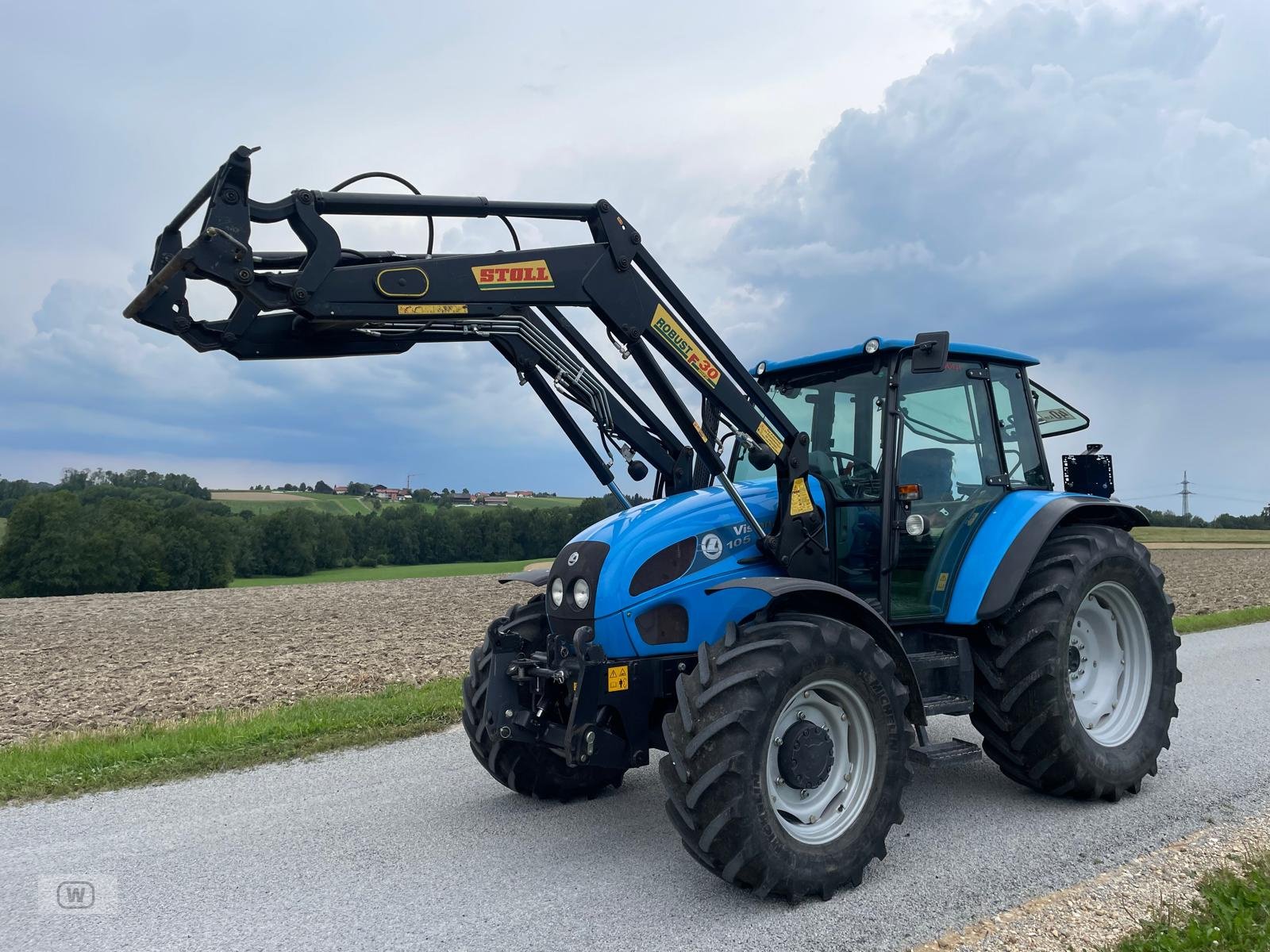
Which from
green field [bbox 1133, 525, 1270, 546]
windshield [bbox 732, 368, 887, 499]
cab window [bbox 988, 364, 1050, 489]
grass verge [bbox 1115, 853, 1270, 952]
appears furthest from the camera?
green field [bbox 1133, 525, 1270, 546]

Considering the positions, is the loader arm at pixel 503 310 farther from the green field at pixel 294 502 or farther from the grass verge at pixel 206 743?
the green field at pixel 294 502

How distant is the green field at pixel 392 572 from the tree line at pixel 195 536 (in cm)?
102

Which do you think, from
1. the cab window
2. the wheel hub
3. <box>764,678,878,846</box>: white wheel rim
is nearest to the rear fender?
<box>764,678,878,846</box>: white wheel rim

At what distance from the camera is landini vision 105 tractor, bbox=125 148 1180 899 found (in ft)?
13.6

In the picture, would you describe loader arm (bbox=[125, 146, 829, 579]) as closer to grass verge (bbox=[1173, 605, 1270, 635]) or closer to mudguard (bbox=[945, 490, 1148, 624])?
mudguard (bbox=[945, 490, 1148, 624])

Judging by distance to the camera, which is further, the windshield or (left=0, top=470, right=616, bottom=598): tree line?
(left=0, top=470, right=616, bottom=598): tree line

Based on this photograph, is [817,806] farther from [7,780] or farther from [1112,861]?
[7,780]

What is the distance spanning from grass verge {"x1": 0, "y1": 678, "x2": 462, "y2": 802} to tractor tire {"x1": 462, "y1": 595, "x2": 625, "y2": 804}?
6.76 feet

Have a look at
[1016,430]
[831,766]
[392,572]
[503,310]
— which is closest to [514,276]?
[503,310]

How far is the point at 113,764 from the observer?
645 centimetres

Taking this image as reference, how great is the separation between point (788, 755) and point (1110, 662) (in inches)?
116

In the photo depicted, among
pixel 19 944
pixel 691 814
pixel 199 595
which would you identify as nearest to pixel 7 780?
pixel 19 944

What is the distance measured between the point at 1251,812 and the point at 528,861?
3.82 metres

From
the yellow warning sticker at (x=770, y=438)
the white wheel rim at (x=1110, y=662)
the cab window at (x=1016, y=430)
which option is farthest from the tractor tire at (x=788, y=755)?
the cab window at (x=1016, y=430)
